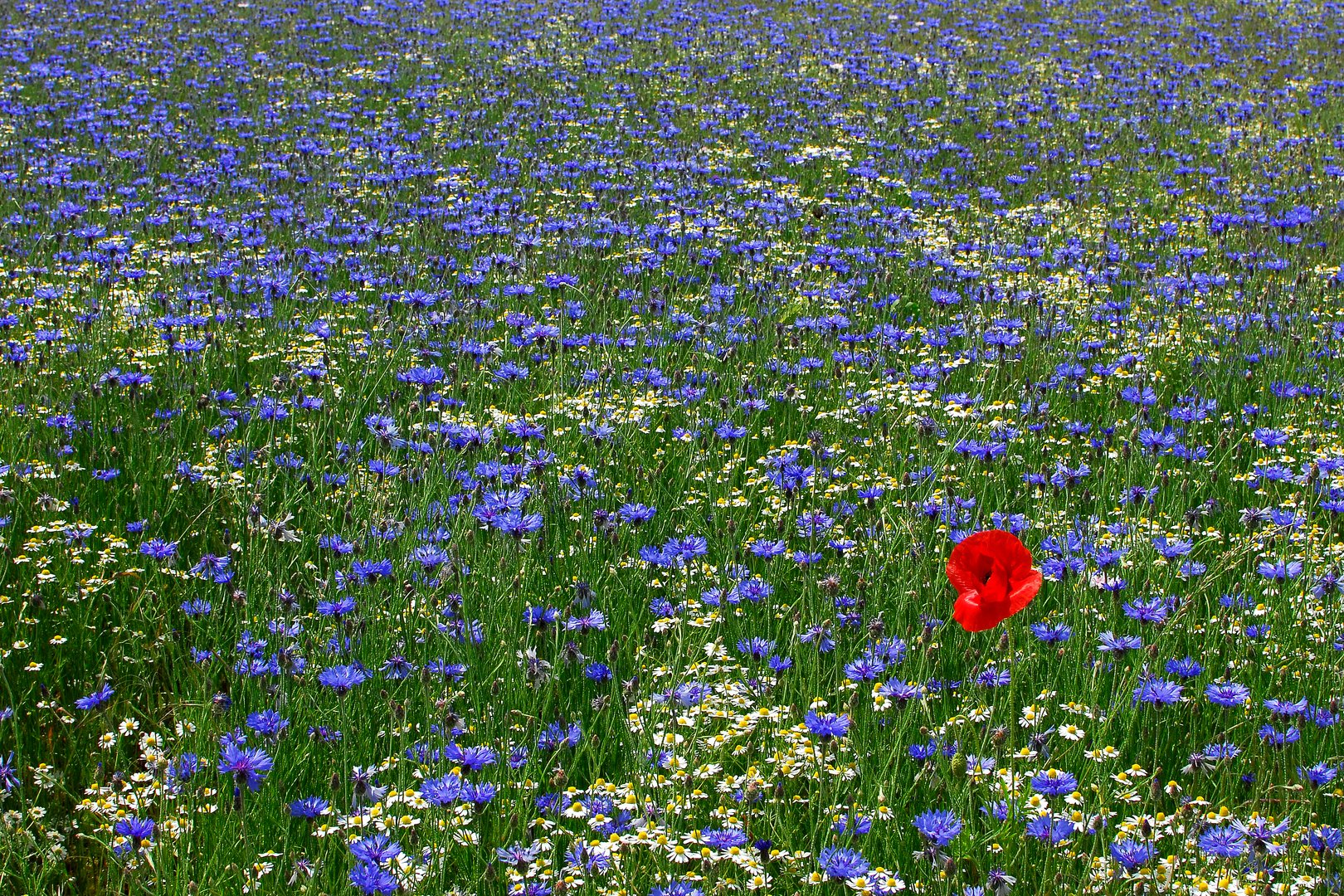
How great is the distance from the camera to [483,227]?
5516mm

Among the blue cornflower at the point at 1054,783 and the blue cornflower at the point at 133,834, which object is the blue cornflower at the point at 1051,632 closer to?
the blue cornflower at the point at 1054,783

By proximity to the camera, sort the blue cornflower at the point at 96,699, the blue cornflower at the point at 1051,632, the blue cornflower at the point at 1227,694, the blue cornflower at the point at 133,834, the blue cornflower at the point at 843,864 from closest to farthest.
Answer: the blue cornflower at the point at 843,864 < the blue cornflower at the point at 133,834 < the blue cornflower at the point at 1227,694 < the blue cornflower at the point at 96,699 < the blue cornflower at the point at 1051,632

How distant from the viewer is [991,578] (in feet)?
6.66

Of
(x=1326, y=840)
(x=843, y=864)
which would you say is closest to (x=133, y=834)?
(x=843, y=864)

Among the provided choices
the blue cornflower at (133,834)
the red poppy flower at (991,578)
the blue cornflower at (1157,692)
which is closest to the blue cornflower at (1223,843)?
the blue cornflower at (1157,692)

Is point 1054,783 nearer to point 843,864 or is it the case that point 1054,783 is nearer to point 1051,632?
point 843,864

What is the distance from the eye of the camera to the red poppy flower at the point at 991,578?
2002 millimetres

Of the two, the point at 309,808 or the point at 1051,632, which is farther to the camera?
the point at 1051,632

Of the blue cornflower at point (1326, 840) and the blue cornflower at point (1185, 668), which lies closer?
the blue cornflower at point (1326, 840)

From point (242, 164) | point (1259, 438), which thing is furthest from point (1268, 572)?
point (242, 164)

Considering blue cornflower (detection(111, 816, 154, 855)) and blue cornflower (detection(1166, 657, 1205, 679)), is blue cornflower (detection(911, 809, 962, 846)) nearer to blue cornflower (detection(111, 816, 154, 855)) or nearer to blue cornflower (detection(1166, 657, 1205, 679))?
blue cornflower (detection(1166, 657, 1205, 679))

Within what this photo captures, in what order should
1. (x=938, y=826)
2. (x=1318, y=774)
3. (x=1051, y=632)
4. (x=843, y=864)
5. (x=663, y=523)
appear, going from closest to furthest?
(x=843, y=864)
(x=938, y=826)
(x=1318, y=774)
(x=1051, y=632)
(x=663, y=523)

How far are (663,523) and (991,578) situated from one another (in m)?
1.30

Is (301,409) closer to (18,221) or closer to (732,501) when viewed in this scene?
(732,501)
